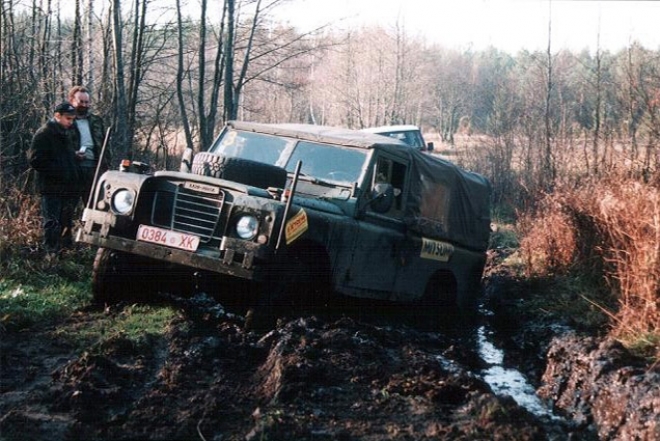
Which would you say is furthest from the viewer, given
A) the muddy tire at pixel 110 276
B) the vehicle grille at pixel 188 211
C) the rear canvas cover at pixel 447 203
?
the rear canvas cover at pixel 447 203

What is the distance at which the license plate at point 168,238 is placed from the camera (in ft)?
19.2

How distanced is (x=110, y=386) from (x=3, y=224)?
13.5ft

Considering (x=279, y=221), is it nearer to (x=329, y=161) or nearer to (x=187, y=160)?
(x=329, y=161)

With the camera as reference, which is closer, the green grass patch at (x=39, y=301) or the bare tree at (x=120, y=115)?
the green grass patch at (x=39, y=301)

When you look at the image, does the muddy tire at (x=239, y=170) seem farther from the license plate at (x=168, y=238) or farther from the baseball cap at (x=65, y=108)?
the baseball cap at (x=65, y=108)

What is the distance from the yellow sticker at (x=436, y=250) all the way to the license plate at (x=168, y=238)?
2836mm

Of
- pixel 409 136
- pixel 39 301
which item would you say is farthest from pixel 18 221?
pixel 409 136

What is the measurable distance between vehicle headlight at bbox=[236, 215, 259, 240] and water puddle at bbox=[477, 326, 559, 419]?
230 cm

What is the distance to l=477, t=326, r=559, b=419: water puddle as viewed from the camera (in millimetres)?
5820

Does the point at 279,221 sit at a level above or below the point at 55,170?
below

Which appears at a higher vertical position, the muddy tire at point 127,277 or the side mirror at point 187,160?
the side mirror at point 187,160

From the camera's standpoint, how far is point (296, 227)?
5.81m

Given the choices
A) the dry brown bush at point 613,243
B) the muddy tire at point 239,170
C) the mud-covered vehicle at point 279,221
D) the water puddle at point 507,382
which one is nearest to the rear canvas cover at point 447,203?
the mud-covered vehicle at point 279,221

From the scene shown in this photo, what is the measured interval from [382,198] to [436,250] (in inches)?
58.0
